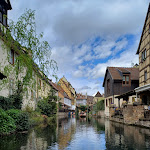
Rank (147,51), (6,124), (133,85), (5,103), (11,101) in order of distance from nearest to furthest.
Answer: (6,124) → (5,103) → (11,101) → (147,51) → (133,85)

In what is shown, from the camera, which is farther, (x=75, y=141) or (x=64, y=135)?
(x=64, y=135)

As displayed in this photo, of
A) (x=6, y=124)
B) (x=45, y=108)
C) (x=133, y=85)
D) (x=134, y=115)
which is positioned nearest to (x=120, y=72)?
(x=133, y=85)

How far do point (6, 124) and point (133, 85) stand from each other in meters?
29.5

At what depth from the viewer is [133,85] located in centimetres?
3803

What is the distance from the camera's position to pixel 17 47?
1848 centimetres

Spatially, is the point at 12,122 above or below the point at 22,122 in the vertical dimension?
above

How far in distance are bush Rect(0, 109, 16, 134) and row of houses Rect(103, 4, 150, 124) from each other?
37.4 feet

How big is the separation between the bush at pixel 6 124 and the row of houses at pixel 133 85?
37.4 feet

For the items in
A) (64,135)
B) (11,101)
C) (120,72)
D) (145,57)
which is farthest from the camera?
(120,72)

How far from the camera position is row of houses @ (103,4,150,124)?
20000 millimetres

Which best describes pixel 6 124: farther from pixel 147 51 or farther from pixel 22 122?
pixel 147 51

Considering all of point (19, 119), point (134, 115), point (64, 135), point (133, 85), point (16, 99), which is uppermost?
point (133, 85)

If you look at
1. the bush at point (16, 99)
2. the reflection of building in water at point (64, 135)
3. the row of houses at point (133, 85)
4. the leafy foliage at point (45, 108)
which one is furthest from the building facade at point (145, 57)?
the bush at point (16, 99)

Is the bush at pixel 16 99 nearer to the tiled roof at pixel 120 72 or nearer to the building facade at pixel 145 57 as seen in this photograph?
the building facade at pixel 145 57
